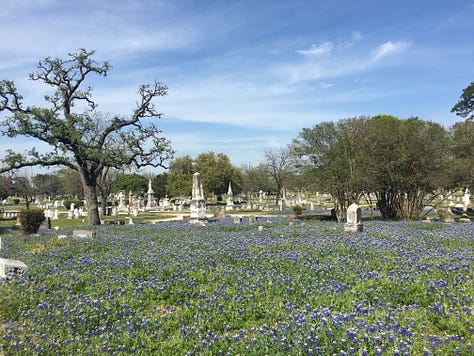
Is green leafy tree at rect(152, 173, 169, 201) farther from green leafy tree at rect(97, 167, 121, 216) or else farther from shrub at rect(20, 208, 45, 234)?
shrub at rect(20, 208, 45, 234)

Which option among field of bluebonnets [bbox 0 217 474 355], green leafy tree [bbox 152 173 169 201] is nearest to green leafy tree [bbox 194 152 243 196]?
green leafy tree [bbox 152 173 169 201]

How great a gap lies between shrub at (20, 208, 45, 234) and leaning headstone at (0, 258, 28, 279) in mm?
11656

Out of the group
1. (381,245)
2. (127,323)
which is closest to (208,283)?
(127,323)

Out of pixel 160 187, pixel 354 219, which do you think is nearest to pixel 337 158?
pixel 354 219

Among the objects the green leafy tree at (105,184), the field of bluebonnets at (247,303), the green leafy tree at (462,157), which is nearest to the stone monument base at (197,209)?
the field of bluebonnets at (247,303)

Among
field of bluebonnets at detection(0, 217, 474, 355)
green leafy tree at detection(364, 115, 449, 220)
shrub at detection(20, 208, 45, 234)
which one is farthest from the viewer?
green leafy tree at detection(364, 115, 449, 220)

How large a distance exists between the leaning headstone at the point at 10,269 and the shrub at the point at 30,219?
11656 mm

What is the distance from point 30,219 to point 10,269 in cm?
1192

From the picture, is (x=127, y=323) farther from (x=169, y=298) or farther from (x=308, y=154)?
(x=308, y=154)

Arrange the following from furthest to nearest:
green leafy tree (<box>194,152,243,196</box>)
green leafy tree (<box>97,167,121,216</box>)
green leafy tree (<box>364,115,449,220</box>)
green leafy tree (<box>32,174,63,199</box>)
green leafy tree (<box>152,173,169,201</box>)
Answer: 1. green leafy tree (<box>32,174,63,199</box>)
2. green leafy tree (<box>152,173,169,201</box>)
3. green leafy tree (<box>194,152,243,196</box>)
4. green leafy tree (<box>97,167,121,216</box>)
5. green leafy tree (<box>364,115,449,220</box>)

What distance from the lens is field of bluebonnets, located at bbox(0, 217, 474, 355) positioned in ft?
14.6

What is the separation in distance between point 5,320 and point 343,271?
21.2 ft

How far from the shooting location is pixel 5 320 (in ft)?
19.8

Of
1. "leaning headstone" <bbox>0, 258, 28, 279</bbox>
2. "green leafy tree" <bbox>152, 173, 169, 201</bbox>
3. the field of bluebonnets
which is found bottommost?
the field of bluebonnets
